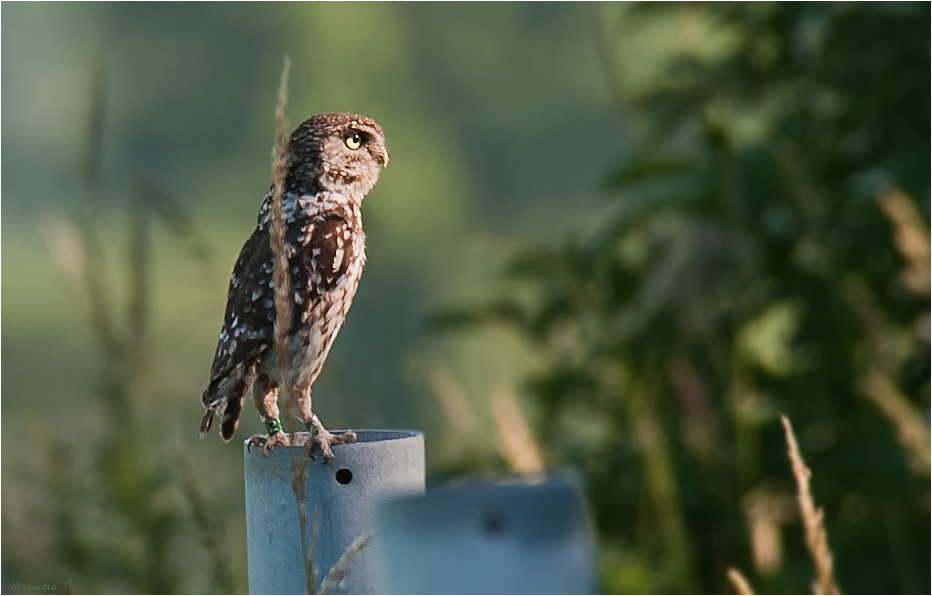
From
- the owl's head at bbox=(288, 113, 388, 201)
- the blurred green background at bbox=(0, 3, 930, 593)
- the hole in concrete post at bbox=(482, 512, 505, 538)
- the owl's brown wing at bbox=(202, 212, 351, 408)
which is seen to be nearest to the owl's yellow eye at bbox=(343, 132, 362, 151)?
the owl's head at bbox=(288, 113, 388, 201)

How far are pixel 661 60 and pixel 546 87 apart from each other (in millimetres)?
21364

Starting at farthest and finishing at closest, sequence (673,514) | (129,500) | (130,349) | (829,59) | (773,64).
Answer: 1. (773,64)
2. (829,59)
3. (673,514)
4. (129,500)
5. (130,349)

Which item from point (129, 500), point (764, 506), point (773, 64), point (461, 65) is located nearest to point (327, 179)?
point (129, 500)

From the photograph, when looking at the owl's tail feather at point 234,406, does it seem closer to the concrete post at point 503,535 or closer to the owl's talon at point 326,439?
the owl's talon at point 326,439

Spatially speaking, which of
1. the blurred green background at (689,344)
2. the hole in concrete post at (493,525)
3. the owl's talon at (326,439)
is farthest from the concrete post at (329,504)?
the blurred green background at (689,344)

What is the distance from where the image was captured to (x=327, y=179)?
1562 mm

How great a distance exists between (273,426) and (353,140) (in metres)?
0.59

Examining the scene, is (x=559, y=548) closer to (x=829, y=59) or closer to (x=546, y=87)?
(x=829, y=59)

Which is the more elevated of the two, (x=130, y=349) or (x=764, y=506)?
(x=130, y=349)

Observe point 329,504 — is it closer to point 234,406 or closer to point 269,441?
point 269,441

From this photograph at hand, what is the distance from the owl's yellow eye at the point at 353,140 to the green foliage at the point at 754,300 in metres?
1.81

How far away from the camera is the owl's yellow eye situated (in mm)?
1498

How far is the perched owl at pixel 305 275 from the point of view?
4.99 ft

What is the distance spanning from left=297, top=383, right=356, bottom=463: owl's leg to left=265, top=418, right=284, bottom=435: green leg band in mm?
75
